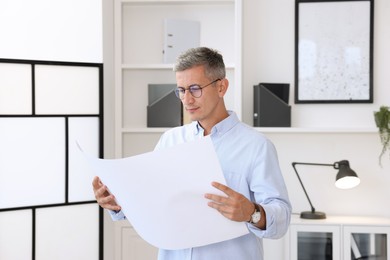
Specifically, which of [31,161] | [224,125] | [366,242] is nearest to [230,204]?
[224,125]

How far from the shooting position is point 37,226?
276 centimetres

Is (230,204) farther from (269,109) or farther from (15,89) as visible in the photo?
(269,109)

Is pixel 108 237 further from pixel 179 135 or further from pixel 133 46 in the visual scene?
pixel 179 135

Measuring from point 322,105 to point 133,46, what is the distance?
1243 millimetres

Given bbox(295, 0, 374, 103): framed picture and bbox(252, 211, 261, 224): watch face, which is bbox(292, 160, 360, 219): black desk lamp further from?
bbox(252, 211, 261, 224): watch face

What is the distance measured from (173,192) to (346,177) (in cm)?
185

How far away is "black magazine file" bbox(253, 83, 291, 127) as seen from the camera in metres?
3.15

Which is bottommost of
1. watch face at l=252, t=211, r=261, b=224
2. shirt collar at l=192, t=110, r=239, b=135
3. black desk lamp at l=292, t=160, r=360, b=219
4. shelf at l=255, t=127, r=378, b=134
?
black desk lamp at l=292, t=160, r=360, b=219

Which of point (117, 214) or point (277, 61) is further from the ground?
point (277, 61)

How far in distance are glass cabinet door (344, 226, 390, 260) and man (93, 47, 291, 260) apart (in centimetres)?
149

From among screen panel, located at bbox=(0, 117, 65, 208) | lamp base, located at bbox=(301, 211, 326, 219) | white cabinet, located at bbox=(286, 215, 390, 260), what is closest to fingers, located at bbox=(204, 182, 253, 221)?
screen panel, located at bbox=(0, 117, 65, 208)

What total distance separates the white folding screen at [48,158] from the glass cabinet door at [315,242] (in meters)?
1.10

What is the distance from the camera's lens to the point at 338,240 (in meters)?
2.99

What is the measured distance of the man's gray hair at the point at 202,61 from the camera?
161 cm
